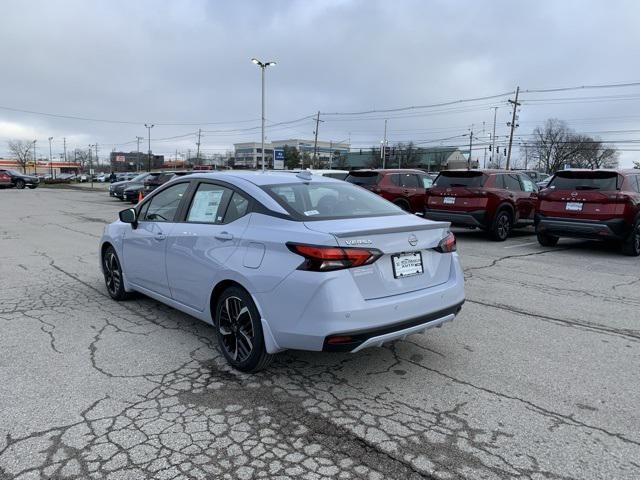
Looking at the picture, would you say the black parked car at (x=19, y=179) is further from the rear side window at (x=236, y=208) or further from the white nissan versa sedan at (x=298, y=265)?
the rear side window at (x=236, y=208)

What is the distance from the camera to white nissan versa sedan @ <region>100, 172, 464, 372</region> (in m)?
3.34

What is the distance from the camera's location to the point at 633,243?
9.63 m

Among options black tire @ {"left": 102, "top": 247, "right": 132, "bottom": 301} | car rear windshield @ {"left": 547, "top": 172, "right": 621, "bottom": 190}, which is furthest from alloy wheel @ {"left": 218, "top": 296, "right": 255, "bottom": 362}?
car rear windshield @ {"left": 547, "top": 172, "right": 621, "bottom": 190}

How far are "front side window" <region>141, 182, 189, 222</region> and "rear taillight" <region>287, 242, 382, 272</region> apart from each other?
2.00m

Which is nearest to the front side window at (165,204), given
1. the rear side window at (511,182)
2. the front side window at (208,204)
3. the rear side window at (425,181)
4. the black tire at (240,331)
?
the front side window at (208,204)

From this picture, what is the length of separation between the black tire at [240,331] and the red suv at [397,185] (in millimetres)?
10096

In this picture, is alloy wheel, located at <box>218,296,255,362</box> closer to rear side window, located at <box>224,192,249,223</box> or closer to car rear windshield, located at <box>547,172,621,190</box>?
rear side window, located at <box>224,192,249,223</box>

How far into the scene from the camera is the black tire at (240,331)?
3.68 meters

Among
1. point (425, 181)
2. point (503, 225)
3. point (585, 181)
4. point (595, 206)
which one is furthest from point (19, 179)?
point (595, 206)

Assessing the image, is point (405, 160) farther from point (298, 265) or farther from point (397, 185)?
point (298, 265)

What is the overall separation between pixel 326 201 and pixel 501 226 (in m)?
8.63

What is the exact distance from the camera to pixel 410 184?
14289 mm

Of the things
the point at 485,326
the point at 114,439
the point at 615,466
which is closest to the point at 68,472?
the point at 114,439

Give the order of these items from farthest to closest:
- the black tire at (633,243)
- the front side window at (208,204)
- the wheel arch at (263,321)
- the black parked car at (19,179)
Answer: the black parked car at (19,179), the black tire at (633,243), the front side window at (208,204), the wheel arch at (263,321)
